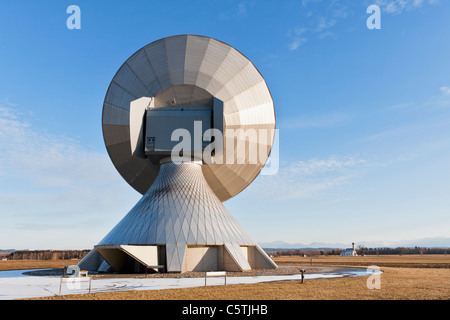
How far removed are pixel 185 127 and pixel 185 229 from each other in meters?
8.73

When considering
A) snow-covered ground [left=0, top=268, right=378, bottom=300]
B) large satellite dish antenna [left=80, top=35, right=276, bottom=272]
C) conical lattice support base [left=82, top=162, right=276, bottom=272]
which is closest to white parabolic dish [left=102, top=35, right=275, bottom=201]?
large satellite dish antenna [left=80, top=35, right=276, bottom=272]

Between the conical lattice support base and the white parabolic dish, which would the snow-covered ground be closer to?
the conical lattice support base

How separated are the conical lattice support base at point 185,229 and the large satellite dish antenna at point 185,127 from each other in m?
0.09

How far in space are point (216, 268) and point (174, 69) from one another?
51.4 feet

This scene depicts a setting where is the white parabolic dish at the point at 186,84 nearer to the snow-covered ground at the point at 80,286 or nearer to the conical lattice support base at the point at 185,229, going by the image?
the conical lattice support base at the point at 185,229

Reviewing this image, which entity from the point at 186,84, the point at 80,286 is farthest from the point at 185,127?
the point at 80,286

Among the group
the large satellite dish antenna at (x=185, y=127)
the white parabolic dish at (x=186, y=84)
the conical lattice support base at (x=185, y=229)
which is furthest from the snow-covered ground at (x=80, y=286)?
the white parabolic dish at (x=186, y=84)

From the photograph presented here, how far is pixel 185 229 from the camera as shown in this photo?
2533 centimetres

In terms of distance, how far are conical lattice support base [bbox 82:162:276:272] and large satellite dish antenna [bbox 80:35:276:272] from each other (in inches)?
3.7

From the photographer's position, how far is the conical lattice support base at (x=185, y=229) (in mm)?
24391

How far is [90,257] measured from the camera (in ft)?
93.9

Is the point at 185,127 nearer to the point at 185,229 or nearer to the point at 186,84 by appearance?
the point at 186,84
